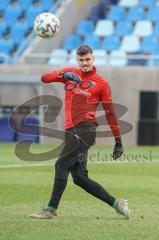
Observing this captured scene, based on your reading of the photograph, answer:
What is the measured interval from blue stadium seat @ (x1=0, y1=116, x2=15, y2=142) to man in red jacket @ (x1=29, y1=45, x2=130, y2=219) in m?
18.8

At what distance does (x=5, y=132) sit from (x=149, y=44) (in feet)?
22.4

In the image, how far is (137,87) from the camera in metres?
28.1

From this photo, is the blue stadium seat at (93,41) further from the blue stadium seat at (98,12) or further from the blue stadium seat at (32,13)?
the blue stadium seat at (32,13)

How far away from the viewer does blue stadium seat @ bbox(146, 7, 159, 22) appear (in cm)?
3133

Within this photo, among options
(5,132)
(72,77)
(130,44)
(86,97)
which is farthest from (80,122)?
(130,44)

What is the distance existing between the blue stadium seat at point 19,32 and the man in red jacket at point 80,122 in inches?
894

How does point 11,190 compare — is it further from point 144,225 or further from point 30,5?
point 30,5

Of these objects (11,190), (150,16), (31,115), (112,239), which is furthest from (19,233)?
(150,16)

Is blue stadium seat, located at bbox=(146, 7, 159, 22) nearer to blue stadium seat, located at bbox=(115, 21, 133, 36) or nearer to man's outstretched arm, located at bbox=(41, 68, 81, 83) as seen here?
blue stadium seat, located at bbox=(115, 21, 133, 36)

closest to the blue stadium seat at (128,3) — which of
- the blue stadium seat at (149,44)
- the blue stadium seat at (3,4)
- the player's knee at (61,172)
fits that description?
the blue stadium seat at (149,44)

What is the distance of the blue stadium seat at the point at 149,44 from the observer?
99.2 ft

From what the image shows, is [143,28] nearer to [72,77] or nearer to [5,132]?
[5,132]

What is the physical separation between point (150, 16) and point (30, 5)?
17.8ft

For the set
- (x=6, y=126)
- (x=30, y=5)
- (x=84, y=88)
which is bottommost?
(x=6, y=126)
